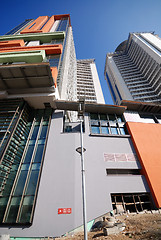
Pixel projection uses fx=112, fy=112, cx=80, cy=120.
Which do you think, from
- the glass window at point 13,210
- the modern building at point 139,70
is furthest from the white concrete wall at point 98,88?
the glass window at point 13,210

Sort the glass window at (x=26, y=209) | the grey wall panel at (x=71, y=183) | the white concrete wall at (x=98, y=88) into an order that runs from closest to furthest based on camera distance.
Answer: the grey wall panel at (x=71, y=183) → the glass window at (x=26, y=209) → the white concrete wall at (x=98, y=88)

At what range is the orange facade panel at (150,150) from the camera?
12309 mm

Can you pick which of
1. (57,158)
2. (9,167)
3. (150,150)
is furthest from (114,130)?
(9,167)

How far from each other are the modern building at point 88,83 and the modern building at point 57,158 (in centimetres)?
2620

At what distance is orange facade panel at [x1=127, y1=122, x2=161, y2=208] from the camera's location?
40.4ft

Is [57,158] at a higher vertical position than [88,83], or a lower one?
lower

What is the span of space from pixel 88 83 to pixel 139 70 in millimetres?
36049

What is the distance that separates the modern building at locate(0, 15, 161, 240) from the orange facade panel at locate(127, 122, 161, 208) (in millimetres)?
105

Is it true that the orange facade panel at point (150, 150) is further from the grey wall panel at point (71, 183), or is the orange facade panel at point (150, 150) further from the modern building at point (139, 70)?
the modern building at point (139, 70)

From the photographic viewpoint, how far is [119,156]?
14.6 meters

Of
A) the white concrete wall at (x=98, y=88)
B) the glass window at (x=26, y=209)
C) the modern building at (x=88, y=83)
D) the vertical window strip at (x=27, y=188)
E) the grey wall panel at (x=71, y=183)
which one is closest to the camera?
the grey wall panel at (x=71, y=183)

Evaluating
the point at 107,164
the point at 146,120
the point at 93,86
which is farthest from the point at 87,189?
the point at 93,86

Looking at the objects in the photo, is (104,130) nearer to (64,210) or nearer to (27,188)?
(64,210)

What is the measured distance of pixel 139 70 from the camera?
224 feet
